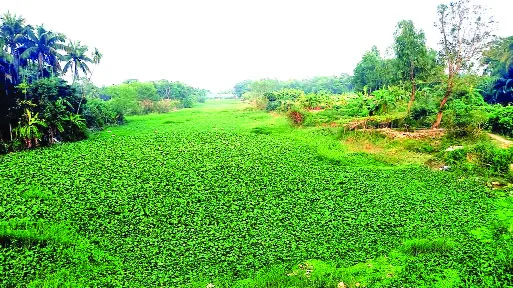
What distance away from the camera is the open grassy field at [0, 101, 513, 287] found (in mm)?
6656

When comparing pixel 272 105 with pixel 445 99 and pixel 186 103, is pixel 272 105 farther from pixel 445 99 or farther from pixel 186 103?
pixel 186 103

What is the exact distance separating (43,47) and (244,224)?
85.9 feet

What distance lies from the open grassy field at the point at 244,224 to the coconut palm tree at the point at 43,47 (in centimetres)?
1557

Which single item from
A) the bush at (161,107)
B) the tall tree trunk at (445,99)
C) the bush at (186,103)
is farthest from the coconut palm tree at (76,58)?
the bush at (186,103)

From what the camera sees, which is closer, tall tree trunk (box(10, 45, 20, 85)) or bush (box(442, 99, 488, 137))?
bush (box(442, 99, 488, 137))

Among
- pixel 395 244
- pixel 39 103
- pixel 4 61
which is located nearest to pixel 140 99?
pixel 4 61

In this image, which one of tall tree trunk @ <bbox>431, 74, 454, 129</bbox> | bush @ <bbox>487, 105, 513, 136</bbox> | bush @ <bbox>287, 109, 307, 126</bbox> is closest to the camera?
bush @ <bbox>487, 105, 513, 136</bbox>

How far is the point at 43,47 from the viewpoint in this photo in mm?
26438

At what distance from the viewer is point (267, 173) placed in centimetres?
1256

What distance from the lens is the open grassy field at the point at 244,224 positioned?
6.66m

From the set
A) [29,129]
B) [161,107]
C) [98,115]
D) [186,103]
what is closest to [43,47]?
[98,115]

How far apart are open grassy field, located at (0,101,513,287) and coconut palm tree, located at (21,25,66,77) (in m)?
15.6

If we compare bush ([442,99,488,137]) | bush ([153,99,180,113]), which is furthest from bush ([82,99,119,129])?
bush ([442,99,488,137])

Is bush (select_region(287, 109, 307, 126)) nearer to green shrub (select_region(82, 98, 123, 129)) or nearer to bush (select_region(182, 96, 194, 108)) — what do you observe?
green shrub (select_region(82, 98, 123, 129))
